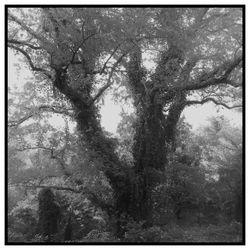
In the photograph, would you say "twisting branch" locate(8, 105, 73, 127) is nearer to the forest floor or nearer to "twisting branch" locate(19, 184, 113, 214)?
"twisting branch" locate(19, 184, 113, 214)

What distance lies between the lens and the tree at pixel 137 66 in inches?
511

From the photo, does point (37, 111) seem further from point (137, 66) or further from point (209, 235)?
point (209, 235)

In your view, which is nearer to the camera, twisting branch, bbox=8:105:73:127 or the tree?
the tree

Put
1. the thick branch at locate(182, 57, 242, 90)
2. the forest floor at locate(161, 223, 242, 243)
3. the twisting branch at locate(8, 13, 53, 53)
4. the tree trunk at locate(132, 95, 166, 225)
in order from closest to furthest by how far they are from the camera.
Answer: the twisting branch at locate(8, 13, 53, 53) < the forest floor at locate(161, 223, 242, 243) < the thick branch at locate(182, 57, 242, 90) < the tree trunk at locate(132, 95, 166, 225)

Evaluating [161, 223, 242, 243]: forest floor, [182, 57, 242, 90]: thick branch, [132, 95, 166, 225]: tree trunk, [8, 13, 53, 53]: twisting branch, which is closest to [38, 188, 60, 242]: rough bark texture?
[132, 95, 166, 225]: tree trunk

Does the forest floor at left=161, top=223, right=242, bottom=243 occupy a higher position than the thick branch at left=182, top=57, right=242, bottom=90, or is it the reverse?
the thick branch at left=182, top=57, right=242, bottom=90

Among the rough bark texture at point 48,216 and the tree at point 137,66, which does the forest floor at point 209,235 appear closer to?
the tree at point 137,66

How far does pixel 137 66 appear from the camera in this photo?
1708 cm

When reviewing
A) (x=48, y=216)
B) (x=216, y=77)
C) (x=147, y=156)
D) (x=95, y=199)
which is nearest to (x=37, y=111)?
(x=95, y=199)

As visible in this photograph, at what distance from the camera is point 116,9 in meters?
12.2

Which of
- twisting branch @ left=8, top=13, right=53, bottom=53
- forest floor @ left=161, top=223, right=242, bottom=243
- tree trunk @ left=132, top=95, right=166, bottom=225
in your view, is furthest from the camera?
tree trunk @ left=132, top=95, right=166, bottom=225

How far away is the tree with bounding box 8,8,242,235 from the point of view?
13.0 meters

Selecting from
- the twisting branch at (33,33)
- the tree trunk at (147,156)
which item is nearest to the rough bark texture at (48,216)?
the tree trunk at (147,156)
